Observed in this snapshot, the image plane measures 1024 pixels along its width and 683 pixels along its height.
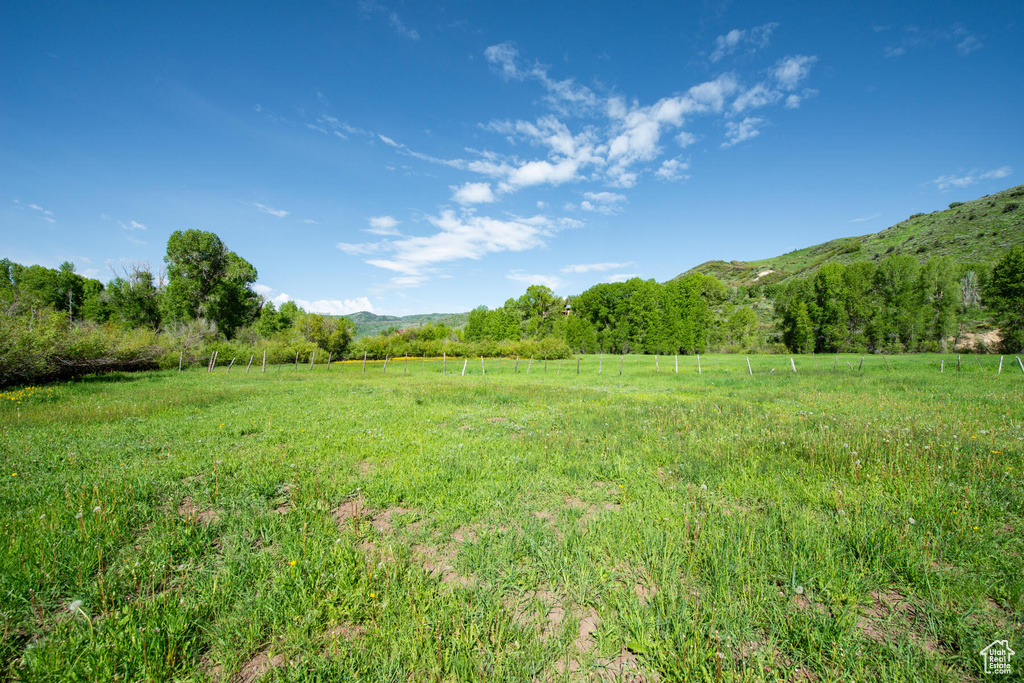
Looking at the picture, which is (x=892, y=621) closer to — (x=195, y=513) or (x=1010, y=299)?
(x=195, y=513)

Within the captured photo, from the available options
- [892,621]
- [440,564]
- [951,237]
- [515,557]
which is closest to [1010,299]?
[951,237]

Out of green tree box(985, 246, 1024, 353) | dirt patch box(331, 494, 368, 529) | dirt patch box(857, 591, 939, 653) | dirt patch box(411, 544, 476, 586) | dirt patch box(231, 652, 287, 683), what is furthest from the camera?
green tree box(985, 246, 1024, 353)

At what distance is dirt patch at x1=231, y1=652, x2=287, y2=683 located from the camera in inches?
109

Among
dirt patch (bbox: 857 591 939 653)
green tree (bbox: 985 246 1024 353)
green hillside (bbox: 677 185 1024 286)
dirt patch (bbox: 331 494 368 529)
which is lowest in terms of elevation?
dirt patch (bbox: 857 591 939 653)

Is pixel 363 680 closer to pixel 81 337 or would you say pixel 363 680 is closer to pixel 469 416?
pixel 469 416

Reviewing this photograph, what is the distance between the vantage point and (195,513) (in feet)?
17.0

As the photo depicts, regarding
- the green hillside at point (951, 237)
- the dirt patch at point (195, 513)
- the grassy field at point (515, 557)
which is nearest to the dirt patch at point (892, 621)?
the grassy field at point (515, 557)

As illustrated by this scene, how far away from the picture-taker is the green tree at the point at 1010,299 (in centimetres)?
3862

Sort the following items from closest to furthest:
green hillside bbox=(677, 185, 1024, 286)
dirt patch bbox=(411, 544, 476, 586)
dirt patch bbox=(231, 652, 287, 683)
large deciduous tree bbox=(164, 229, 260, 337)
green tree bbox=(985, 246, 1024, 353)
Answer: dirt patch bbox=(231, 652, 287, 683) → dirt patch bbox=(411, 544, 476, 586) → green tree bbox=(985, 246, 1024, 353) → large deciduous tree bbox=(164, 229, 260, 337) → green hillside bbox=(677, 185, 1024, 286)

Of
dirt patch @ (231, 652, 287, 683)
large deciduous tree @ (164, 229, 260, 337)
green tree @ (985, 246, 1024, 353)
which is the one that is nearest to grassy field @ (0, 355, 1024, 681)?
dirt patch @ (231, 652, 287, 683)

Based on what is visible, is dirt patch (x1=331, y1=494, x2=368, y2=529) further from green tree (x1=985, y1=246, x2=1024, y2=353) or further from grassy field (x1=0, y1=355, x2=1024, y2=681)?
green tree (x1=985, y1=246, x2=1024, y2=353)

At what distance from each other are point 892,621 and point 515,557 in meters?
3.53

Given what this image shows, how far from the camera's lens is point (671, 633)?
3135 millimetres

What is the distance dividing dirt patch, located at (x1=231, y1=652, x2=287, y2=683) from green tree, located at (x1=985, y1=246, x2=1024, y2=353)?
65.7 m
